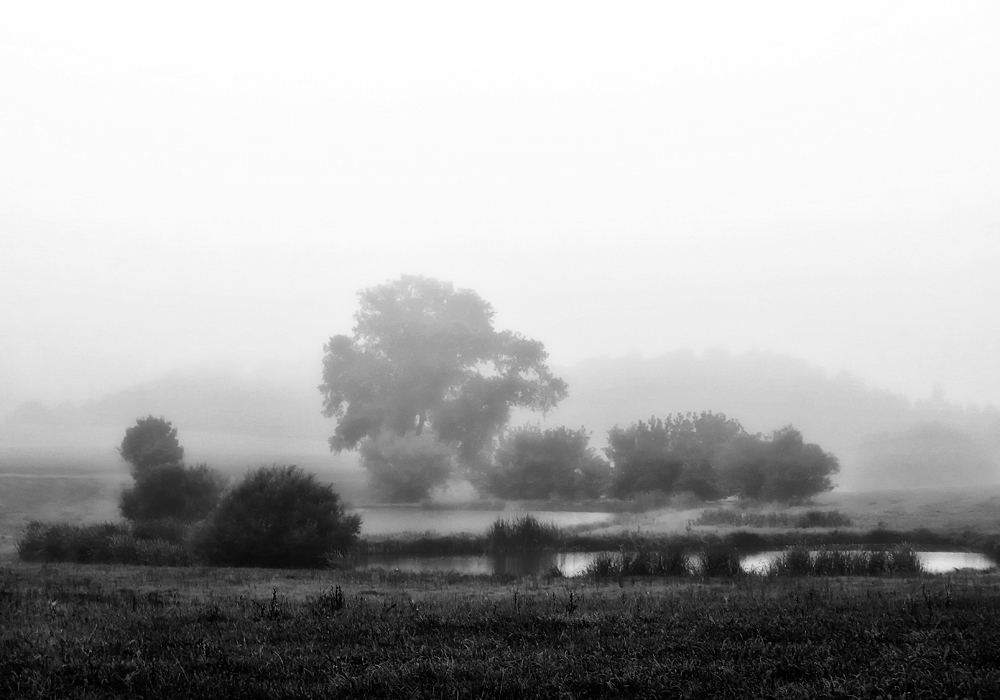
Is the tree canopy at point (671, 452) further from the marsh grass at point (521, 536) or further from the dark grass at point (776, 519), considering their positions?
the marsh grass at point (521, 536)

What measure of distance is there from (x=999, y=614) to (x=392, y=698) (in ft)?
29.3

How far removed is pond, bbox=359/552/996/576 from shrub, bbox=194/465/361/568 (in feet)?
6.10

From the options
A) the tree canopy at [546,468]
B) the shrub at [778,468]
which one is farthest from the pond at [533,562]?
the tree canopy at [546,468]

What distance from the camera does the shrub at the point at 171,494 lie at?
31969 millimetres

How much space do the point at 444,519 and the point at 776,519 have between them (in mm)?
16047

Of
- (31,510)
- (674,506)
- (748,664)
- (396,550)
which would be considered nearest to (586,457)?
(674,506)

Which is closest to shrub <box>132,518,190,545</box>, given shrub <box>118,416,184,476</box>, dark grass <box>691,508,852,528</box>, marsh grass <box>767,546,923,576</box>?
shrub <box>118,416,184,476</box>

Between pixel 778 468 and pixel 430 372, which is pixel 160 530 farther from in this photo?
pixel 778 468

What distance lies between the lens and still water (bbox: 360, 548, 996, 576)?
2523 centimetres

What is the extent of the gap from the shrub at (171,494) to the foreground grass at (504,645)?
728 inches

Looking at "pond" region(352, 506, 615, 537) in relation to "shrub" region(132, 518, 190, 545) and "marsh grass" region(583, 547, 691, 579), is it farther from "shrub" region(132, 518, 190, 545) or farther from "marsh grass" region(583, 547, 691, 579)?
"marsh grass" region(583, 547, 691, 579)

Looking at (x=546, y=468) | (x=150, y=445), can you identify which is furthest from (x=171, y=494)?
(x=546, y=468)

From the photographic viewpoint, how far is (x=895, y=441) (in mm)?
51125

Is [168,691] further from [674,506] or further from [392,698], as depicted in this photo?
[674,506]
